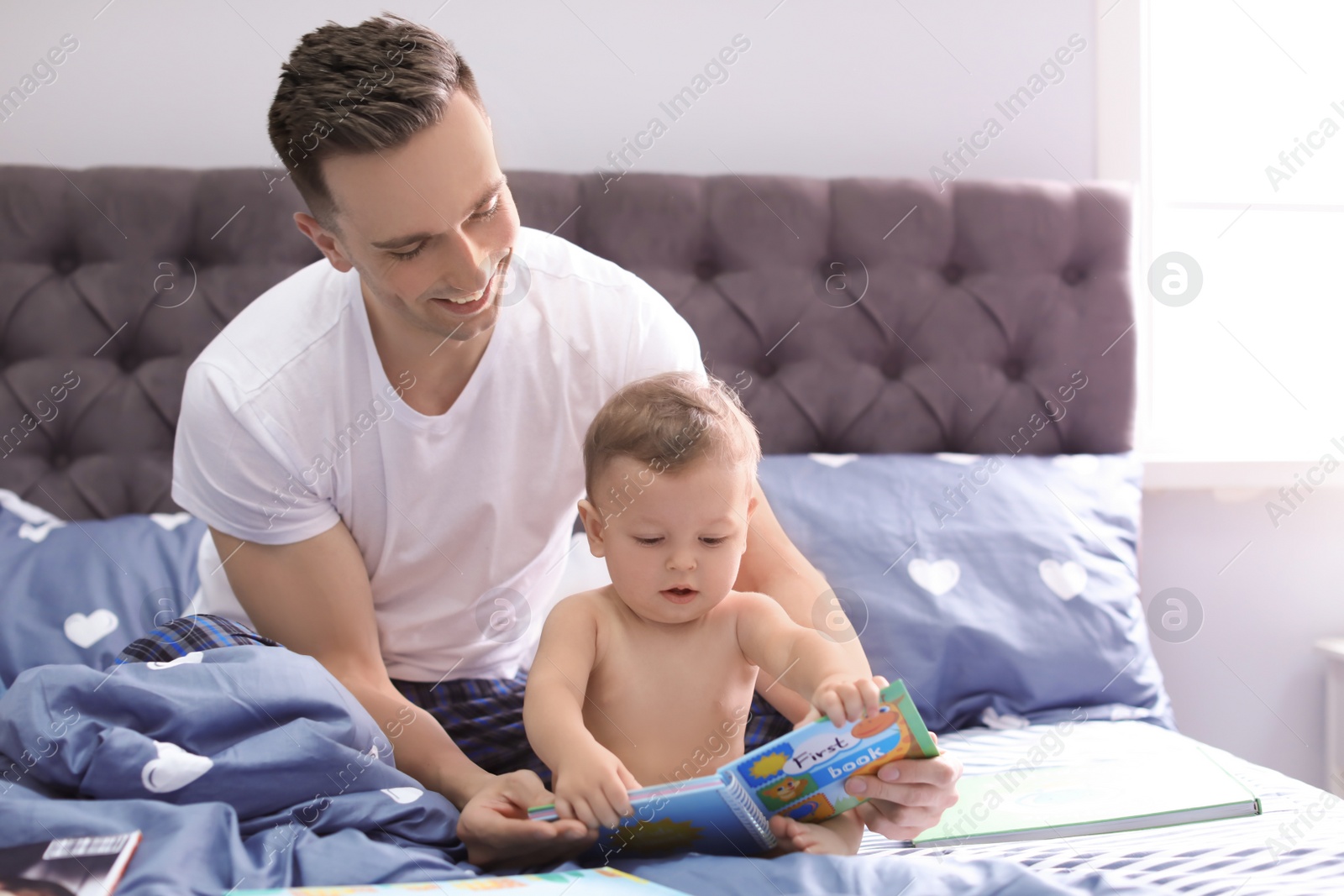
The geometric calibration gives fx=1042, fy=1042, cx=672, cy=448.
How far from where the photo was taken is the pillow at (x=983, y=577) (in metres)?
1.55

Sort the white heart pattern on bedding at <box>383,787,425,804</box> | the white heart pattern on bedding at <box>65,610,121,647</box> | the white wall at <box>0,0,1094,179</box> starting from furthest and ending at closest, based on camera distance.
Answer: the white wall at <box>0,0,1094,179</box> → the white heart pattern on bedding at <box>65,610,121,647</box> → the white heart pattern on bedding at <box>383,787,425,804</box>

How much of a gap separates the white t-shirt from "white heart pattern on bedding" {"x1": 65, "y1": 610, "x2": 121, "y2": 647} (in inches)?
8.4

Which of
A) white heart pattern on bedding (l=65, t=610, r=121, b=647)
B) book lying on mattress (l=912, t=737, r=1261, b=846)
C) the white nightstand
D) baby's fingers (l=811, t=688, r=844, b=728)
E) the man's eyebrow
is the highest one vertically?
the man's eyebrow

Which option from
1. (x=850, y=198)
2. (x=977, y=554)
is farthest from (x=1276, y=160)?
(x=977, y=554)

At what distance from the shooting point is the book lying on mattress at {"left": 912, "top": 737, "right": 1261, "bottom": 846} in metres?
1.16

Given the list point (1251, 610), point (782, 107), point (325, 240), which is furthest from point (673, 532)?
point (1251, 610)

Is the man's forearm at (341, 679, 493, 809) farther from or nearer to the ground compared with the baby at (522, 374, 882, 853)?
nearer to the ground

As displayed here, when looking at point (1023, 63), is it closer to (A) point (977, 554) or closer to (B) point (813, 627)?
(A) point (977, 554)

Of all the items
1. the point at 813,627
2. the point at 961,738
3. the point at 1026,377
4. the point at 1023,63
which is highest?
the point at 1023,63

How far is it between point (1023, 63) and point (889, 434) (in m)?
0.81

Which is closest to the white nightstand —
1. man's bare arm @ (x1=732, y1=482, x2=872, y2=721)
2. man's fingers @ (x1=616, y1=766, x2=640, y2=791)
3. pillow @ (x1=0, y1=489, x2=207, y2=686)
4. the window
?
the window

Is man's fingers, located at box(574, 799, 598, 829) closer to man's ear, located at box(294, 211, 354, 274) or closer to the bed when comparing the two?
the bed

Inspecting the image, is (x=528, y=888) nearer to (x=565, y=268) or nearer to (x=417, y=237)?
(x=417, y=237)

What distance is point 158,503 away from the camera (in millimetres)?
1729
